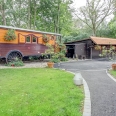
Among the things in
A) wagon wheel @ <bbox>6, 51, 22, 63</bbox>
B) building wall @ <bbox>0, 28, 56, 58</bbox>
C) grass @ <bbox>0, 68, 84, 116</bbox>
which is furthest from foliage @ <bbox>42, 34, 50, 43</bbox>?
grass @ <bbox>0, 68, 84, 116</bbox>

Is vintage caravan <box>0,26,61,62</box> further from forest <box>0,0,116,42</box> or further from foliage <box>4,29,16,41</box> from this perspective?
forest <box>0,0,116,42</box>

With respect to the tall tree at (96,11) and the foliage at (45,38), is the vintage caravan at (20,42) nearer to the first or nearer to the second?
the foliage at (45,38)

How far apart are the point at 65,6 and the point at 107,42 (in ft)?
27.1

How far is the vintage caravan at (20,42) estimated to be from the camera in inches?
491

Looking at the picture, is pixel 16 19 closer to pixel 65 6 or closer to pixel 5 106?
pixel 65 6

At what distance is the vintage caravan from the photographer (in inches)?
491

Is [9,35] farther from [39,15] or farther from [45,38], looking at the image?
[39,15]

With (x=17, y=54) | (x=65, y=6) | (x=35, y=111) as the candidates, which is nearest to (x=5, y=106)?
(x=35, y=111)

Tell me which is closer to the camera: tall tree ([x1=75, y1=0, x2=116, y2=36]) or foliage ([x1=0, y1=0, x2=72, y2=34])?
foliage ([x1=0, y1=0, x2=72, y2=34])

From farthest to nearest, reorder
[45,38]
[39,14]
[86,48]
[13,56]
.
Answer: [39,14]
[86,48]
[45,38]
[13,56]

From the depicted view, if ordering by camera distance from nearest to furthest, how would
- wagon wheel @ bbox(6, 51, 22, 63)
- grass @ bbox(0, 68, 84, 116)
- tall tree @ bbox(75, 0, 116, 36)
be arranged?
grass @ bbox(0, 68, 84, 116) < wagon wheel @ bbox(6, 51, 22, 63) < tall tree @ bbox(75, 0, 116, 36)

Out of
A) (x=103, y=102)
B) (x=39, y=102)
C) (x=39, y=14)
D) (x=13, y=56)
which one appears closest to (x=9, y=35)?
(x=13, y=56)

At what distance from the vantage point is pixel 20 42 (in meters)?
13.7

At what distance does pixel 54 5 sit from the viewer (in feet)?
74.1
